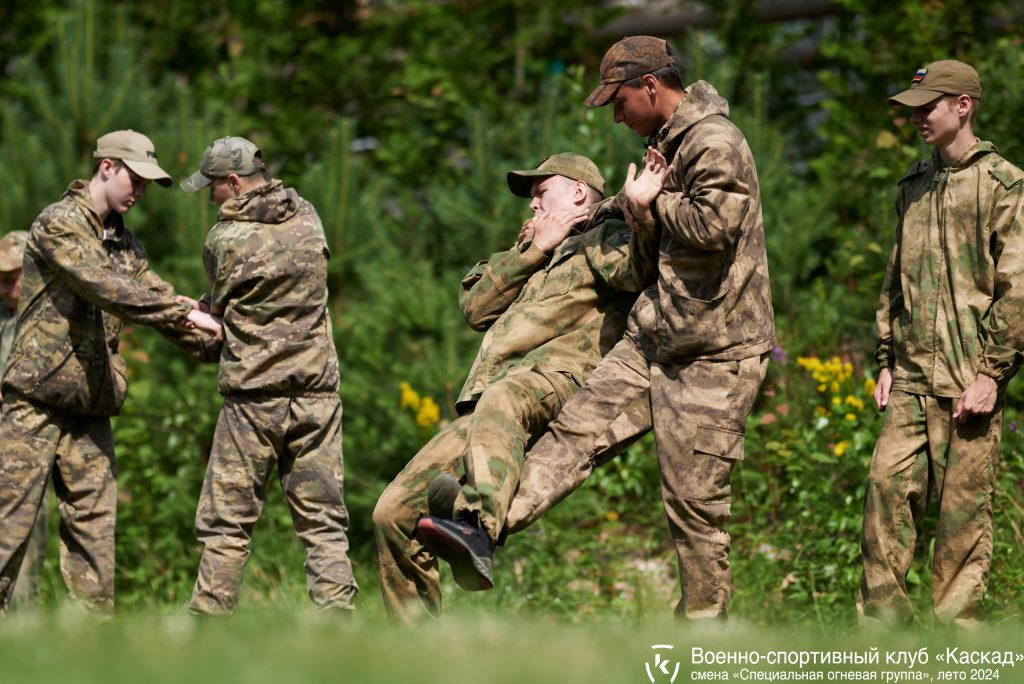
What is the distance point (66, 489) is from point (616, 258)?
303 cm

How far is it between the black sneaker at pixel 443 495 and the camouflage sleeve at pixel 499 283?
109 cm

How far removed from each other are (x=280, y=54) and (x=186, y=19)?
40.1 inches

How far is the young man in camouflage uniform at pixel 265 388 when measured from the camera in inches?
252

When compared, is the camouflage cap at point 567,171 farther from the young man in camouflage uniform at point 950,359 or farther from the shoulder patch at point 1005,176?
the shoulder patch at point 1005,176

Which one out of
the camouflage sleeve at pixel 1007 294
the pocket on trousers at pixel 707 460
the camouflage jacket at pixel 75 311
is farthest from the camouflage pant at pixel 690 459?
the camouflage jacket at pixel 75 311

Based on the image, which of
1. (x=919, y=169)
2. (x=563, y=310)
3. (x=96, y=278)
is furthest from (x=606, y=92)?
(x=96, y=278)

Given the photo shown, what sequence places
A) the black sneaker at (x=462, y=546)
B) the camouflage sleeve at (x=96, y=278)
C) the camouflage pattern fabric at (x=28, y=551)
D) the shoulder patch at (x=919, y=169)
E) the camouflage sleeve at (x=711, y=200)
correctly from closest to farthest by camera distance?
the black sneaker at (x=462, y=546)
the camouflage sleeve at (x=711, y=200)
the shoulder patch at (x=919, y=169)
the camouflage sleeve at (x=96, y=278)
the camouflage pattern fabric at (x=28, y=551)

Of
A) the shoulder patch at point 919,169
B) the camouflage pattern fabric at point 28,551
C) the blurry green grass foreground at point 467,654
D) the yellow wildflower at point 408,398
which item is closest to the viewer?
the blurry green grass foreground at point 467,654

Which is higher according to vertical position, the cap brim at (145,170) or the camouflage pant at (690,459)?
the cap brim at (145,170)

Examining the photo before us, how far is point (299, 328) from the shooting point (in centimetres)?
647

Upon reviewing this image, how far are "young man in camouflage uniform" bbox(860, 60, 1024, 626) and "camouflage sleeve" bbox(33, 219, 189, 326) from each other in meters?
3.39

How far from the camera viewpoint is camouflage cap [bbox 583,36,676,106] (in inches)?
207

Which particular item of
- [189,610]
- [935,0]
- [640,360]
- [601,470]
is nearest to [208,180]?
[189,610]

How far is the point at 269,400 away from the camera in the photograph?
644cm
